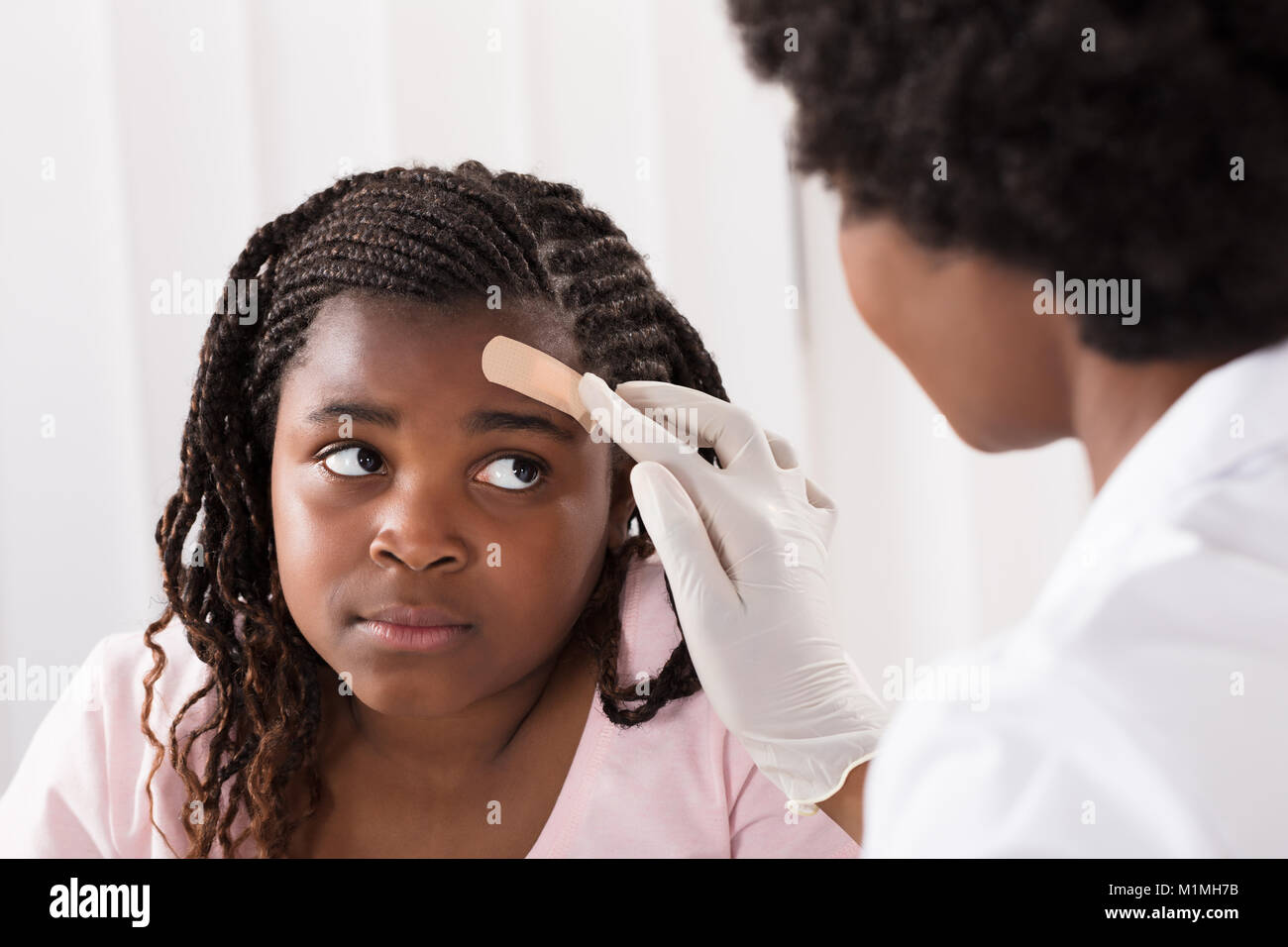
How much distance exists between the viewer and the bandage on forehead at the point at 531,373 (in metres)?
0.94

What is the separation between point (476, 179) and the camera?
3.58ft

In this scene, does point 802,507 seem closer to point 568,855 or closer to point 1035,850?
point 568,855

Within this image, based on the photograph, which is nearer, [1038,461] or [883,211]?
[883,211]

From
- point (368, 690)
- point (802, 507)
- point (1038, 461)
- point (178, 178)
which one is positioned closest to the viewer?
point (368, 690)

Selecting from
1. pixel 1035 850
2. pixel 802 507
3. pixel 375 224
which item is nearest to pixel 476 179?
pixel 375 224

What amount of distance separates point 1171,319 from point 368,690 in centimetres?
67

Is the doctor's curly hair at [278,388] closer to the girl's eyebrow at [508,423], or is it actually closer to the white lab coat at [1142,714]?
the girl's eyebrow at [508,423]

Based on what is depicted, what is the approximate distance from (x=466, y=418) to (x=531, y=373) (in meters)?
0.06

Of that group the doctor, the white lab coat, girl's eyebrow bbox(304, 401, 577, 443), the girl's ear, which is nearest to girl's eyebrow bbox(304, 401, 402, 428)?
girl's eyebrow bbox(304, 401, 577, 443)

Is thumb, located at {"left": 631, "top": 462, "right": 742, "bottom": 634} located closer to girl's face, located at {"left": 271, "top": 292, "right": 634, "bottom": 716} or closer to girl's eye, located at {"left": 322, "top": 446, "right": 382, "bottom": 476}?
girl's face, located at {"left": 271, "top": 292, "right": 634, "bottom": 716}

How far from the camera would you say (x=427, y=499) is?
938 mm

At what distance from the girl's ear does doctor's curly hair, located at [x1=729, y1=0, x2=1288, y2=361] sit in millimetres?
544

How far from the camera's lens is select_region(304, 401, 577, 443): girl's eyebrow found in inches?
37.3

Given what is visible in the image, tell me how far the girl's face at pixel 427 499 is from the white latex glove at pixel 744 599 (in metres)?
0.07
